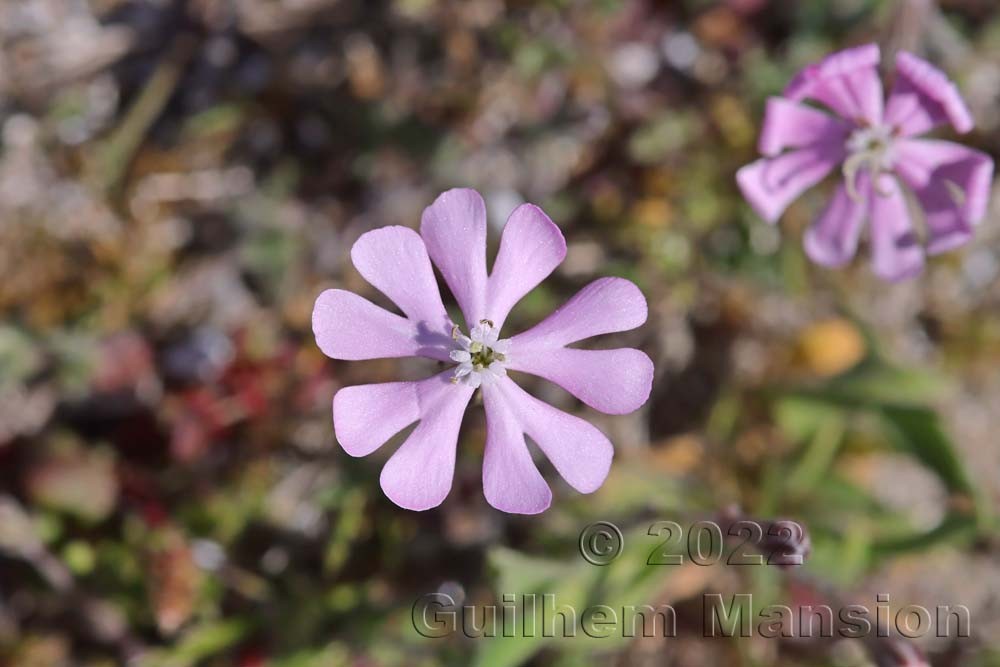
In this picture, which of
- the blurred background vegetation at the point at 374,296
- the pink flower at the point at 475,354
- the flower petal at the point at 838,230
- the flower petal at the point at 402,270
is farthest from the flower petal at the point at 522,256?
the blurred background vegetation at the point at 374,296

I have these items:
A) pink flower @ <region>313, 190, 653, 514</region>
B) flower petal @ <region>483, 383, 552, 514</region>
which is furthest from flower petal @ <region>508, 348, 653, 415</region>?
flower petal @ <region>483, 383, 552, 514</region>

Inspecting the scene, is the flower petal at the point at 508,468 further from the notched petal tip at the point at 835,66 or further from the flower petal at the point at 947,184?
the flower petal at the point at 947,184

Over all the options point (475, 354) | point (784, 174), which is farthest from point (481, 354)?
point (784, 174)

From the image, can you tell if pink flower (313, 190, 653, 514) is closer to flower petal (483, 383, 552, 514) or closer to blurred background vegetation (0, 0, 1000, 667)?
flower petal (483, 383, 552, 514)

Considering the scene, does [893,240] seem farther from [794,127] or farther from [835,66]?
[835,66]

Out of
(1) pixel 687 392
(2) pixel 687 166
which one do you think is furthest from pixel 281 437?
(2) pixel 687 166

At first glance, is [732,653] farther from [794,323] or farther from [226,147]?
[226,147]
